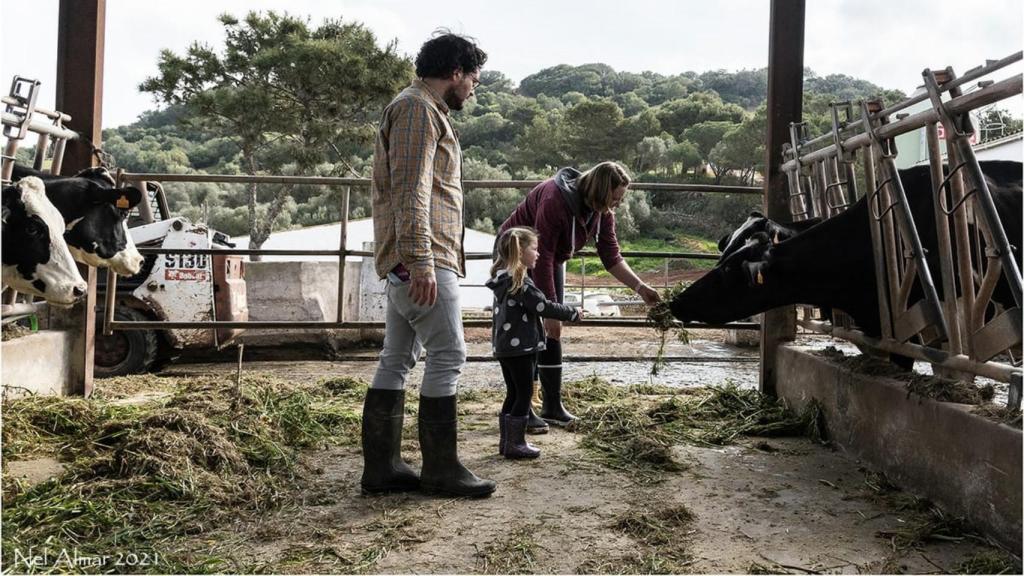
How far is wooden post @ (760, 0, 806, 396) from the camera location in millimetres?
4629

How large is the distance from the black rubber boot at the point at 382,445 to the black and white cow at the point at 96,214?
7.09ft

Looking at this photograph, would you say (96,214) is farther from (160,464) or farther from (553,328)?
(553,328)

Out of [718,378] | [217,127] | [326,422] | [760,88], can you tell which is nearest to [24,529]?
[326,422]

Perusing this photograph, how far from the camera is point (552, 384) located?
13.8 feet

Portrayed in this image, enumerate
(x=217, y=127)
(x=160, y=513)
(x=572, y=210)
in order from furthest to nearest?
(x=217, y=127) < (x=572, y=210) < (x=160, y=513)

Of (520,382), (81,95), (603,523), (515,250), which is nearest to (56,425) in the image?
(81,95)

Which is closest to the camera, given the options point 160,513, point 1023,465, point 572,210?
point 1023,465

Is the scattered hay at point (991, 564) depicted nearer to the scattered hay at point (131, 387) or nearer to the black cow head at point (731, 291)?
the black cow head at point (731, 291)

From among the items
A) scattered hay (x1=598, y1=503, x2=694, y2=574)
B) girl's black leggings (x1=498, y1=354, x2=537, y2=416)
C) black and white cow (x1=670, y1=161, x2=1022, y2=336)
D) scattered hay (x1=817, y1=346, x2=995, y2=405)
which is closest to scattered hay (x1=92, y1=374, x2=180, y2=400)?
girl's black leggings (x1=498, y1=354, x2=537, y2=416)

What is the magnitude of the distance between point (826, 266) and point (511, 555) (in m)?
2.22

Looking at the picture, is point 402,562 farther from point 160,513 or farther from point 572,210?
point 572,210

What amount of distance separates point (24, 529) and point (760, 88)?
92.5 meters

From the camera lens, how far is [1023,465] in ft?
7.35

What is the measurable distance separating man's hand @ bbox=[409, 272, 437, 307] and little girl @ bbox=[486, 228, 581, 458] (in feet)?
2.60
